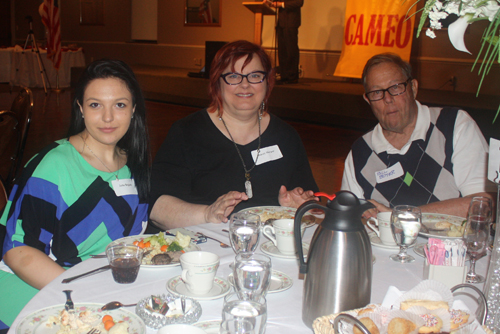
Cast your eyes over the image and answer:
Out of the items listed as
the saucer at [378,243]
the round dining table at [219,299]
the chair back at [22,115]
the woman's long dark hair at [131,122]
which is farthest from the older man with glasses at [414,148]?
the chair back at [22,115]

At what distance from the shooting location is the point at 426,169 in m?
2.25

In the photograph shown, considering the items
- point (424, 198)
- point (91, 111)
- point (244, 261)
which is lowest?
point (424, 198)

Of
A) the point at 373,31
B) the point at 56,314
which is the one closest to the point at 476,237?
the point at 56,314

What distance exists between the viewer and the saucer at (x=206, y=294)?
1118 mm

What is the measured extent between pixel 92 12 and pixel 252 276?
54.3 ft

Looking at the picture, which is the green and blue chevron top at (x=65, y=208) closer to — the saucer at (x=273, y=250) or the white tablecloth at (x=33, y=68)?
the saucer at (x=273, y=250)

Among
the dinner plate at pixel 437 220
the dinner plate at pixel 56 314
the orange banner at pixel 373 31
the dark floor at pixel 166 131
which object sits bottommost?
the dark floor at pixel 166 131

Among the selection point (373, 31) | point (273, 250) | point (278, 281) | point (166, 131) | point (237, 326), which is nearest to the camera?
point (237, 326)

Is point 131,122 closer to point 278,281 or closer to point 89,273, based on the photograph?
point 89,273

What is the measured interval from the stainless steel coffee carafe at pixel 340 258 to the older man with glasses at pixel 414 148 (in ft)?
4.48

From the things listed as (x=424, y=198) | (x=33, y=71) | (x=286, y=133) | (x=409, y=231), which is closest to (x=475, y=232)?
(x=409, y=231)

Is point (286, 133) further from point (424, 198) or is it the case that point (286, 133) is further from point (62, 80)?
point (62, 80)

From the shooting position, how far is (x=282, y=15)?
29.7ft

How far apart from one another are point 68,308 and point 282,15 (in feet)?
28.7
